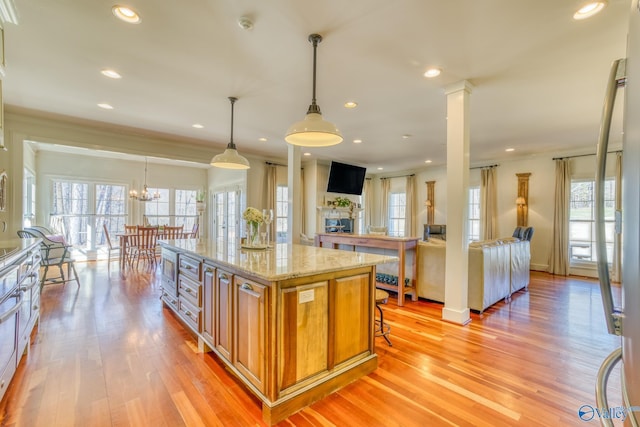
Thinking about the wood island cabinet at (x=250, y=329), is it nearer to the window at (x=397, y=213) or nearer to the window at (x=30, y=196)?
the window at (x=30, y=196)

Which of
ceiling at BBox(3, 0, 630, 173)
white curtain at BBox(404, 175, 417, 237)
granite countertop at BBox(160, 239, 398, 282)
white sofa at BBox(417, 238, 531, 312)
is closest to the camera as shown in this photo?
granite countertop at BBox(160, 239, 398, 282)

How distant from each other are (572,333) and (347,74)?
3.66 metres

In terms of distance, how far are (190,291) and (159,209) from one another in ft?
22.6

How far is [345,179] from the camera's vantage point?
8.41 m

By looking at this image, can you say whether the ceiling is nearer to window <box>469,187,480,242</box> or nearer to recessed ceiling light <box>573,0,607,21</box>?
recessed ceiling light <box>573,0,607,21</box>

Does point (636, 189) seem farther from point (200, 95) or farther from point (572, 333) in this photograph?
point (200, 95)

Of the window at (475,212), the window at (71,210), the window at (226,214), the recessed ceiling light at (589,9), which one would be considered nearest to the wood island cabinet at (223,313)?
the recessed ceiling light at (589,9)

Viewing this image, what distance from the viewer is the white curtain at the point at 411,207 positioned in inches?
358

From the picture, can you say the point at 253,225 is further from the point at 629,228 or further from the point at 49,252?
the point at 49,252

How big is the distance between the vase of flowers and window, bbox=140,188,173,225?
6.78 m

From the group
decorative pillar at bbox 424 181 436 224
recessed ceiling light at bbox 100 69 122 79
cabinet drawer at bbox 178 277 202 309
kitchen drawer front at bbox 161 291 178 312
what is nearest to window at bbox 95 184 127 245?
kitchen drawer front at bbox 161 291 178 312

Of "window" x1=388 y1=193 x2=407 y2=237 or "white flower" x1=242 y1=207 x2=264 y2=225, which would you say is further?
"window" x1=388 y1=193 x2=407 y2=237

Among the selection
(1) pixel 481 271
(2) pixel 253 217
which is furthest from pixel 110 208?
(1) pixel 481 271

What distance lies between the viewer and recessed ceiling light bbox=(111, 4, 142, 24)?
2119mm
